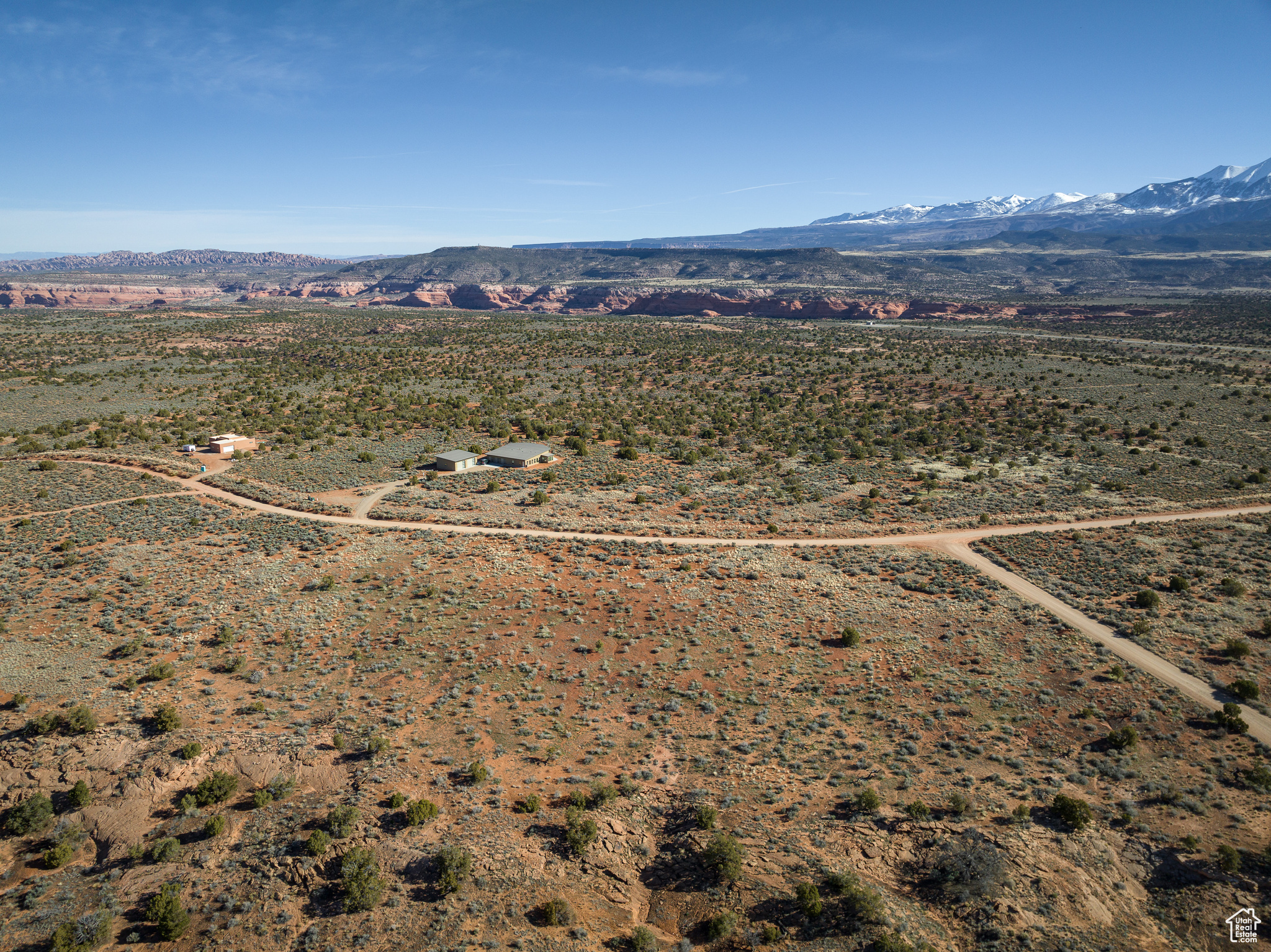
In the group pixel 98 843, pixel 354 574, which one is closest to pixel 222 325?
pixel 354 574

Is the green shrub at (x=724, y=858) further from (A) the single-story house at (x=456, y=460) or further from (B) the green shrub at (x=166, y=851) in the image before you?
(A) the single-story house at (x=456, y=460)

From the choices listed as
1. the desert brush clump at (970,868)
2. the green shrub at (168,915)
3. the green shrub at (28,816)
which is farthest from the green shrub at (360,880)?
the desert brush clump at (970,868)

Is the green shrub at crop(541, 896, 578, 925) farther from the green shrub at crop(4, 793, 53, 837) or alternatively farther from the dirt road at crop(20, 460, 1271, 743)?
the dirt road at crop(20, 460, 1271, 743)

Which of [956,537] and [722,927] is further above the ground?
[956,537]

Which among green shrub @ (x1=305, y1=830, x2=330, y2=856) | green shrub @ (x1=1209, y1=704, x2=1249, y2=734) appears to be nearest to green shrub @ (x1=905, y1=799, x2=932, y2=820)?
green shrub @ (x1=1209, y1=704, x2=1249, y2=734)

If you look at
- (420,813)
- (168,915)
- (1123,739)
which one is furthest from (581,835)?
(1123,739)

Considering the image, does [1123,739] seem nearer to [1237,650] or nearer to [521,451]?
[1237,650]

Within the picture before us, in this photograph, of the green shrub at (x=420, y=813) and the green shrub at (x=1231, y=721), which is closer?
the green shrub at (x=420, y=813)

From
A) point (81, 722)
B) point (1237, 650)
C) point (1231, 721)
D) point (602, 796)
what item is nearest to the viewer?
point (602, 796)
